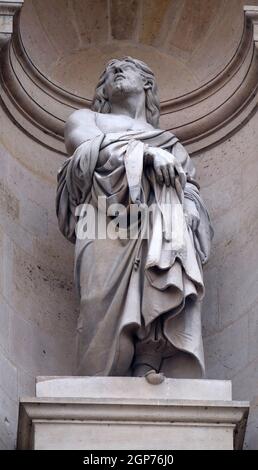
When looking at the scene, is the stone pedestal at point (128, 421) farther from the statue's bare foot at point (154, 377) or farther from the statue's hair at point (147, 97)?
the statue's hair at point (147, 97)

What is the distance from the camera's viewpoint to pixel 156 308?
816cm

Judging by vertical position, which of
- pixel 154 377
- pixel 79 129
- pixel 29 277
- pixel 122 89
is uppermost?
pixel 122 89

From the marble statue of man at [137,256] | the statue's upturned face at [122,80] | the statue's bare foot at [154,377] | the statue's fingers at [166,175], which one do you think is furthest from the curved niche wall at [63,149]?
the statue's fingers at [166,175]

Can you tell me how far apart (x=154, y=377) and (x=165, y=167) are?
1.03m

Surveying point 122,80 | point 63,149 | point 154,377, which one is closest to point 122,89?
point 122,80

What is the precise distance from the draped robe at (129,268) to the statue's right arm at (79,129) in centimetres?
17

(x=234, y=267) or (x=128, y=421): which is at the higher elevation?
(x=234, y=267)

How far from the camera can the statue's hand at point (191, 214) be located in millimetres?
8547

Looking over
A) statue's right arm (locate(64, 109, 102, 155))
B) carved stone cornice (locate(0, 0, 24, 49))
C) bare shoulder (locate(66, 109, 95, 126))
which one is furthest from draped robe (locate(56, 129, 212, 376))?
carved stone cornice (locate(0, 0, 24, 49))

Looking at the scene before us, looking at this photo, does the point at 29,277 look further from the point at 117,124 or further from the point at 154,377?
the point at 154,377

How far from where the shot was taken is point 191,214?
338 inches

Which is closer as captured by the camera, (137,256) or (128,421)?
(128,421)

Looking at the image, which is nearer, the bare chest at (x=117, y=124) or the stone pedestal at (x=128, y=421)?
the stone pedestal at (x=128, y=421)

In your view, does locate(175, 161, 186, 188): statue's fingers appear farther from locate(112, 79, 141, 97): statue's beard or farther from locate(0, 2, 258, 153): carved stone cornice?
locate(0, 2, 258, 153): carved stone cornice
